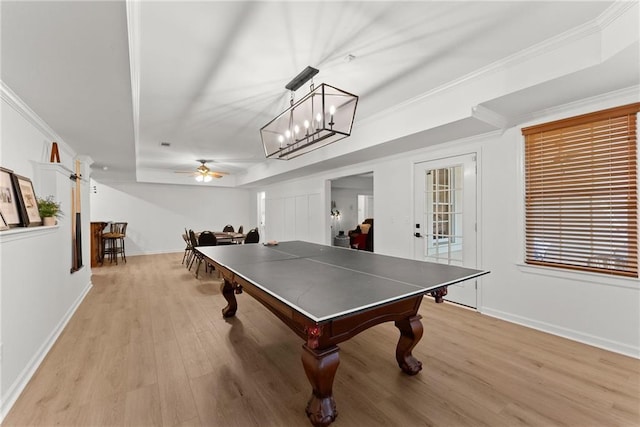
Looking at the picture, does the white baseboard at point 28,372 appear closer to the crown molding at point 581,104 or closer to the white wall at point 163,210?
the crown molding at point 581,104

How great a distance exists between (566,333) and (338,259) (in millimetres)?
2454

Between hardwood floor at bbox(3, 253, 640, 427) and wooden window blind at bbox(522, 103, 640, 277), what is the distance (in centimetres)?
89

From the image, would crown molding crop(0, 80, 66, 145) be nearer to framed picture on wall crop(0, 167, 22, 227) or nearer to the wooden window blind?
framed picture on wall crop(0, 167, 22, 227)

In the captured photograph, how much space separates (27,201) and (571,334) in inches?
209

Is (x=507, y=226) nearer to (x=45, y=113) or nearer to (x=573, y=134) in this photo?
(x=573, y=134)

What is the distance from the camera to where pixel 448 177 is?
13.0 feet

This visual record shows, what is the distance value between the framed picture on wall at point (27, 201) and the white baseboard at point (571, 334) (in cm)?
488

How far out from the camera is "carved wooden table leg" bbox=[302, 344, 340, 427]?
5.21 ft

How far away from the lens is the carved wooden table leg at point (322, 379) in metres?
1.59

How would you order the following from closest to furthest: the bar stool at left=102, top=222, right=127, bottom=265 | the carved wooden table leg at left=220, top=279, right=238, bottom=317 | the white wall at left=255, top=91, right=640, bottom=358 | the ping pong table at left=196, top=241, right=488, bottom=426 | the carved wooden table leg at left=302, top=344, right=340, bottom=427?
1. the ping pong table at left=196, top=241, right=488, bottom=426
2. the carved wooden table leg at left=302, top=344, right=340, bottom=427
3. the white wall at left=255, top=91, right=640, bottom=358
4. the carved wooden table leg at left=220, top=279, right=238, bottom=317
5. the bar stool at left=102, top=222, right=127, bottom=265

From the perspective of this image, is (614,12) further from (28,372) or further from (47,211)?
(28,372)

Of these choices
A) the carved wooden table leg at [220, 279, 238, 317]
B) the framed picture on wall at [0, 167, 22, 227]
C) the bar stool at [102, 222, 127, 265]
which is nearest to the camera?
the framed picture on wall at [0, 167, 22, 227]

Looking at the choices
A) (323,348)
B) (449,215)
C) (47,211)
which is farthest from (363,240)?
(47,211)

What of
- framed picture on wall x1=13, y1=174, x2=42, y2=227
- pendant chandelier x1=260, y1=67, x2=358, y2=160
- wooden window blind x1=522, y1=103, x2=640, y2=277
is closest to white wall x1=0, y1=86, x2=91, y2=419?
framed picture on wall x1=13, y1=174, x2=42, y2=227
